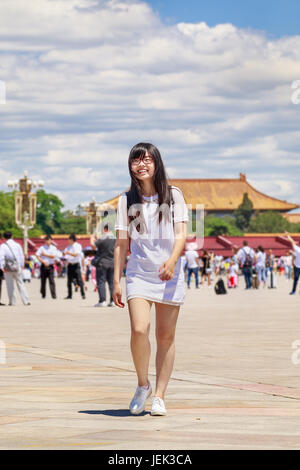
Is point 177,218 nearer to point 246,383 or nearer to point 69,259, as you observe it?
point 246,383

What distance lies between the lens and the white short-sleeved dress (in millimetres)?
6012

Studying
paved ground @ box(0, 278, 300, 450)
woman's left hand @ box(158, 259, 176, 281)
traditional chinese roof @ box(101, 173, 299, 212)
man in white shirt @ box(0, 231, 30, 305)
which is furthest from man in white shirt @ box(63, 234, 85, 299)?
traditional chinese roof @ box(101, 173, 299, 212)

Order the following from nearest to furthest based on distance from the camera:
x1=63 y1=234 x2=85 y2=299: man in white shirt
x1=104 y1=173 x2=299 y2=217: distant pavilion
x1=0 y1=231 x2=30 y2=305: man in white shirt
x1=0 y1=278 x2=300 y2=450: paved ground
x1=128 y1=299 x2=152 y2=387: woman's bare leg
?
x1=0 y1=278 x2=300 y2=450: paved ground
x1=128 y1=299 x2=152 y2=387: woman's bare leg
x1=0 y1=231 x2=30 y2=305: man in white shirt
x1=63 y1=234 x2=85 y2=299: man in white shirt
x1=104 y1=173 x2=299 y2=217: distant pavilion

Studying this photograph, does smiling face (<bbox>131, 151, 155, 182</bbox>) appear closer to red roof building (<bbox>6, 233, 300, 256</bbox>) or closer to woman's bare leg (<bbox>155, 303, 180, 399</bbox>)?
woman's bare leg (<bbox>155, 303, 180, 399</bbox>)

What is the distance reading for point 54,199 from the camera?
14362 cm

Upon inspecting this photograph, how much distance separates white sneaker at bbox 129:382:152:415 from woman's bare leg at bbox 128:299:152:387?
55mm

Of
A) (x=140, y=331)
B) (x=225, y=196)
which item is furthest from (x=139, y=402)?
(x=225, y=196)

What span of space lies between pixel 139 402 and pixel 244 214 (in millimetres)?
147614

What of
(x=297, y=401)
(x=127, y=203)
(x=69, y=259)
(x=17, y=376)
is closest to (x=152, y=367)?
(x=17, y=376)

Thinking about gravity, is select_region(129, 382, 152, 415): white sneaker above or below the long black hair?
below

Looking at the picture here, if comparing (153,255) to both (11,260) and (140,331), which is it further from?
(11,260)

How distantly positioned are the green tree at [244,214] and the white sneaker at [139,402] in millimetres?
146180

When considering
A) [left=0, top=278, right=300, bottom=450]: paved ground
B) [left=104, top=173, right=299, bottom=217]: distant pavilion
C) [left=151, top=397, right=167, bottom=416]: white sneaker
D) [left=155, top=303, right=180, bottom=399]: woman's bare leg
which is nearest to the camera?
[left=0, top=278, right=300, bottom=450]: paved ground
